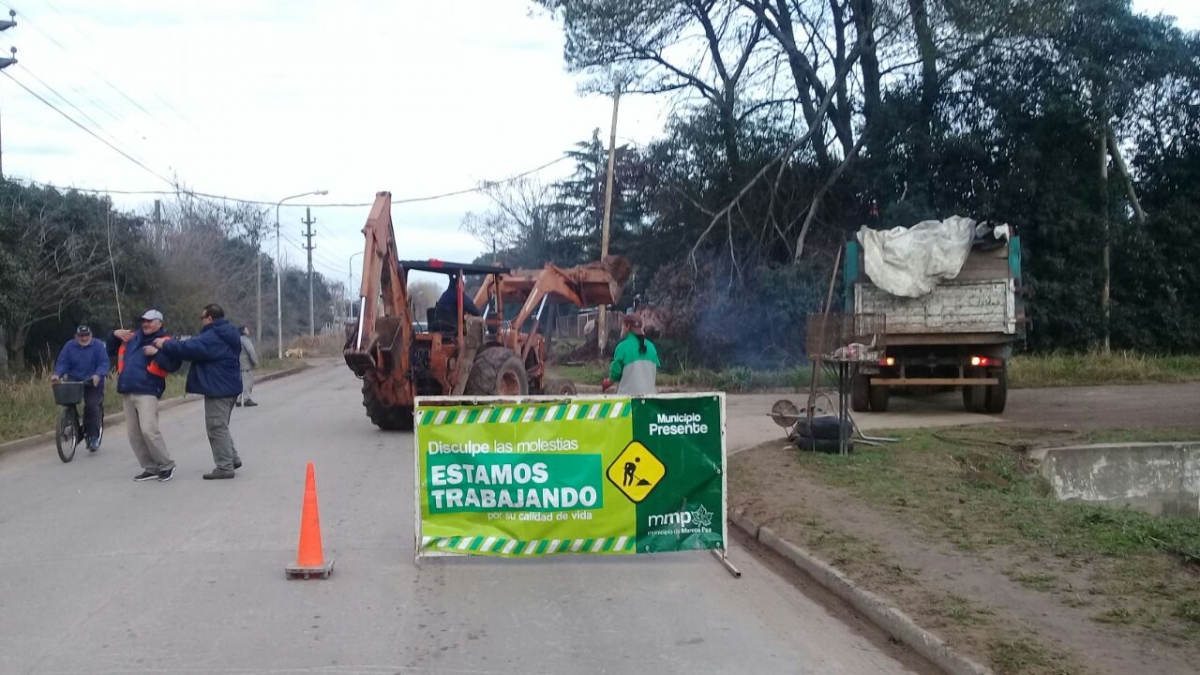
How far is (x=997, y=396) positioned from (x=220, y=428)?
1211 cm

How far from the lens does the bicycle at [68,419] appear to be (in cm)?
1317

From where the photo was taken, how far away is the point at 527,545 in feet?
26.0

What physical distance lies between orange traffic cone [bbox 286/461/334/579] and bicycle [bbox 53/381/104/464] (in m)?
7.04

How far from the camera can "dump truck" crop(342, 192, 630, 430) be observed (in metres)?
14.4

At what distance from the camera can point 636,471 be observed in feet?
26.1

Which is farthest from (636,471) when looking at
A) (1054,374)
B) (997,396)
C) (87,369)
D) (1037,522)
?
(1054,374)

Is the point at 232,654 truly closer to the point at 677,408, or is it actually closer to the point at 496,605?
the point at 496,605

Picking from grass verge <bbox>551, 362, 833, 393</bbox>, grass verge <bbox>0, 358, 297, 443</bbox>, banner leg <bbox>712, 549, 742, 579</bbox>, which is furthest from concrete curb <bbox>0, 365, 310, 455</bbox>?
banner leg <bbox>712, 549, 742, 579</bbox>

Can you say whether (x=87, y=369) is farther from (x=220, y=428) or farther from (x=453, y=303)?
(x=453, y=303)

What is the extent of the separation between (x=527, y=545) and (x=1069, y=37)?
23432mm

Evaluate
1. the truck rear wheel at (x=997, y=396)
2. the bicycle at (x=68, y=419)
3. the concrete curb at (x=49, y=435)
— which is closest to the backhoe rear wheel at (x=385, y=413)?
the bicycle at (x=68, y=419)

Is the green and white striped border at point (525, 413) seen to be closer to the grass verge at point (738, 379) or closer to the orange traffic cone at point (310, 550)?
the orange traffic cone at point (310, 550)

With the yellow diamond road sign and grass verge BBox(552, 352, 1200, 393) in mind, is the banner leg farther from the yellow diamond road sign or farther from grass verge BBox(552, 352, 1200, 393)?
grass verge BBox(552, 352, 1200, 393)

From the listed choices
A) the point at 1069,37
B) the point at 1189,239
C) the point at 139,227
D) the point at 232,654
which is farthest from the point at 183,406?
the point at 1189,239
